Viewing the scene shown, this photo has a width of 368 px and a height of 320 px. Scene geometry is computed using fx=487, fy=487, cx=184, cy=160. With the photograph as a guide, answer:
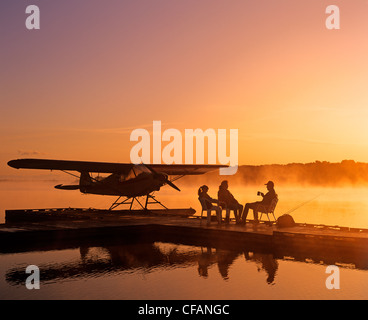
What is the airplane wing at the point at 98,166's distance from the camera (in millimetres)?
19625

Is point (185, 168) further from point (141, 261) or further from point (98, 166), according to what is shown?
point (141, 261)

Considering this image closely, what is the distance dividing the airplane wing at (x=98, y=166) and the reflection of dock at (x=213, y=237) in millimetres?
3843

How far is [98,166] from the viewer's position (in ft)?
71.3

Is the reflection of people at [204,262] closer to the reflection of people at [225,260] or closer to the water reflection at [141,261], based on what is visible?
the water reflection at [141,261]

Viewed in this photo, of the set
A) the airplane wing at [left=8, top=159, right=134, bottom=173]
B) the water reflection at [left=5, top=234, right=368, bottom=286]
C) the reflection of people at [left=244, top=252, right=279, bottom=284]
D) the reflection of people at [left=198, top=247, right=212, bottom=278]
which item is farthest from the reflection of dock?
the airplane wing at [left=8, top=159, right=134, bottom=173]

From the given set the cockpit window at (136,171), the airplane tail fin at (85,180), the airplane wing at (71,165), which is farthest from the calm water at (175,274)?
the airplane tail fin at (85,180)

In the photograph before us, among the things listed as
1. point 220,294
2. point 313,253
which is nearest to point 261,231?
point 313,253

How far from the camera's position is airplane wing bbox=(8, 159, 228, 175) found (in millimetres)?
19625

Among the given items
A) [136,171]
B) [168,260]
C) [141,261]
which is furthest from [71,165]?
[168,260]

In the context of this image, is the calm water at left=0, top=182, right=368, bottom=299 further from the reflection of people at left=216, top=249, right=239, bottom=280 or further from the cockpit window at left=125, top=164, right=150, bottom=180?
the cockpit window at left=125, top=164, right=150, bottom=180

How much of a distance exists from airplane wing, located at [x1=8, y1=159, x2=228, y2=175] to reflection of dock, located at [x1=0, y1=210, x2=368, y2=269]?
12.6 ft
